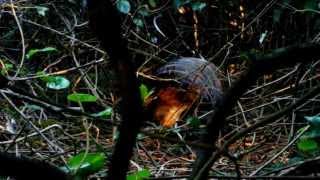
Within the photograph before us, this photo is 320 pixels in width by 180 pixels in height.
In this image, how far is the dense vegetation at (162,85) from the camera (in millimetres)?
1325

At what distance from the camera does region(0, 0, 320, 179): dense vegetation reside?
1325mm

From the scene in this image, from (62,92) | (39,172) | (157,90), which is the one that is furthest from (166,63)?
(39,172)

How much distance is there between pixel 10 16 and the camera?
9.78ft

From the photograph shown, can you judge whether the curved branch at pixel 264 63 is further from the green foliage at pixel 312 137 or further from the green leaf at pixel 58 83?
the green leaf at pixel 58 83

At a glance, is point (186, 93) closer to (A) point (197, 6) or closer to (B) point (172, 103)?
(B) point (172, 103)

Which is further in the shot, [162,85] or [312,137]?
[162,85]

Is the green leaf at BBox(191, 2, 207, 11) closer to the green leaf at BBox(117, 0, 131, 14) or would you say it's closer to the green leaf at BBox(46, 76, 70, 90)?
the green leaf at BBox(117, 0, 131, 14)

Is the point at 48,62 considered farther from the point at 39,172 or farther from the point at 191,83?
the point at 39,172

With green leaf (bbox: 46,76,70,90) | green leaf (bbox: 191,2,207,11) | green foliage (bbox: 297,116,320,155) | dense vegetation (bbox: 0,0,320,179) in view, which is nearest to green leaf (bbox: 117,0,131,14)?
dense vegetation (bbox: 0,0,320,179)

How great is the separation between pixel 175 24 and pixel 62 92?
2.98 ft

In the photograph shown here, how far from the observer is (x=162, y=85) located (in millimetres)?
2447

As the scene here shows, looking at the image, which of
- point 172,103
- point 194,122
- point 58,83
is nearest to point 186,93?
point 172,103

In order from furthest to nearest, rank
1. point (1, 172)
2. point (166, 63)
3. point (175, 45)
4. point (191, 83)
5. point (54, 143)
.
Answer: point (175, 45) < point (166, 63) < point (191, 83) < point (54, 143) < point (1, 172)

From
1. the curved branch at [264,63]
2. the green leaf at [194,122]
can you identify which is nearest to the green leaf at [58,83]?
the green leaf at [194,122]
